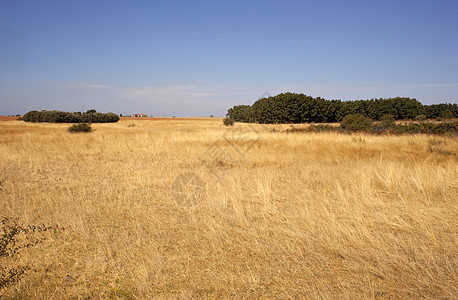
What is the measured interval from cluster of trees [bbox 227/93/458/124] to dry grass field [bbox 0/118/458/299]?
4735 centimetres

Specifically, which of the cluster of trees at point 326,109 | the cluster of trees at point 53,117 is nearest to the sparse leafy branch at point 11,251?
the cluster of trees at point 53,117

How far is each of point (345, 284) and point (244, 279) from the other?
3.48ft

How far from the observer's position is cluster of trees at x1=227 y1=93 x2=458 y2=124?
2135 inches

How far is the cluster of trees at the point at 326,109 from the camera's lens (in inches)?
2135

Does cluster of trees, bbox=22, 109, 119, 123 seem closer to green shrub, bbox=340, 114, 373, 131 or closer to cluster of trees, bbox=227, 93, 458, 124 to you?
A: cluster of trees, bbox=227, 93, 458, 124

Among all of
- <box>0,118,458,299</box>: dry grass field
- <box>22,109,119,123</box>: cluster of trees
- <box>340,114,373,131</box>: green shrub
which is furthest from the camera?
<box>22,109,119,123</box>: cluster of trees

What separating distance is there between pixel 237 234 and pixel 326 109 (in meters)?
62.1

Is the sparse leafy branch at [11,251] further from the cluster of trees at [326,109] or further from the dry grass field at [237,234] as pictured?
the cluster of trees at [326,109]

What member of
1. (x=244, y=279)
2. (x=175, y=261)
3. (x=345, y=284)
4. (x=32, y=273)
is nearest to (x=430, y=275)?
(x=345, y=284)

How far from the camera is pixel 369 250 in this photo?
11.7 ft

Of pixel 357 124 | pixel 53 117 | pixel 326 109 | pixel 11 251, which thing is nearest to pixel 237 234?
pixel 11 251

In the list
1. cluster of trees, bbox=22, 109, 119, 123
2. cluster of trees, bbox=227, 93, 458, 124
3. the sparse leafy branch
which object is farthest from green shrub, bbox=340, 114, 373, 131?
cluster of trees, bbox=22, 109, 119, 123

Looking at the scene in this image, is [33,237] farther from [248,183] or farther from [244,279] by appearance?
[248,183]

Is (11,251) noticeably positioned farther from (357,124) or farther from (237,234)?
(357,124)
